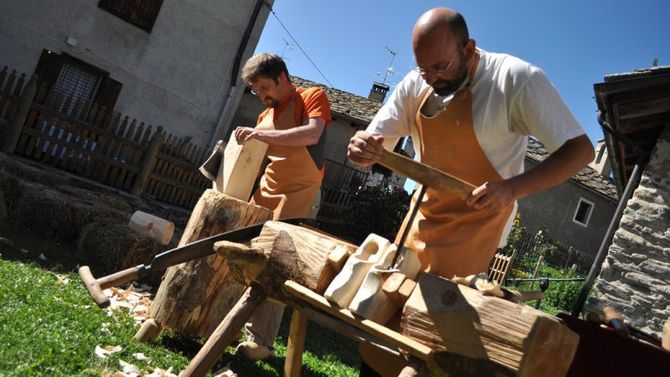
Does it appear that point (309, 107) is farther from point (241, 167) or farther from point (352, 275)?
point (352, 275)

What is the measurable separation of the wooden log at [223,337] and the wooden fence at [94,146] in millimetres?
8286

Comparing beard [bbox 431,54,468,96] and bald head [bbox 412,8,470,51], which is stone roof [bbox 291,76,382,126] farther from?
bald head [bbox 412,8,470,51]

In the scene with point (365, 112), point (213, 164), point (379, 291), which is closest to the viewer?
point (379, 291)

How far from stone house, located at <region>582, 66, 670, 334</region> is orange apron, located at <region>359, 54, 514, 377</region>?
17.7 feet

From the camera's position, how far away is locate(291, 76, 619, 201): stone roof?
20.0 meters

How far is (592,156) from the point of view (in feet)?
6.76

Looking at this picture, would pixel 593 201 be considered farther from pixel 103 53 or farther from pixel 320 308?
pixel 320 308

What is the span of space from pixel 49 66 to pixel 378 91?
1690 centimetres

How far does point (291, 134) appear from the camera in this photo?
355 centimetres

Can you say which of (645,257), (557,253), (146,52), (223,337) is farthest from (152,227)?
(557,253)

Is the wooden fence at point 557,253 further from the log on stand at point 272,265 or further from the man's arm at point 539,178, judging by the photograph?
the log on stand at point 272,265

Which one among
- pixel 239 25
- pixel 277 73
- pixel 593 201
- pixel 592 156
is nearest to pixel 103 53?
pixel 239 25

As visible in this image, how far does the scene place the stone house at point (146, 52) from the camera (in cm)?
1230

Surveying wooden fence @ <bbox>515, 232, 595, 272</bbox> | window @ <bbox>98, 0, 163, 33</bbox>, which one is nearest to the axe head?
window @ <bbox>98, 0, 163, 33</bbox>
